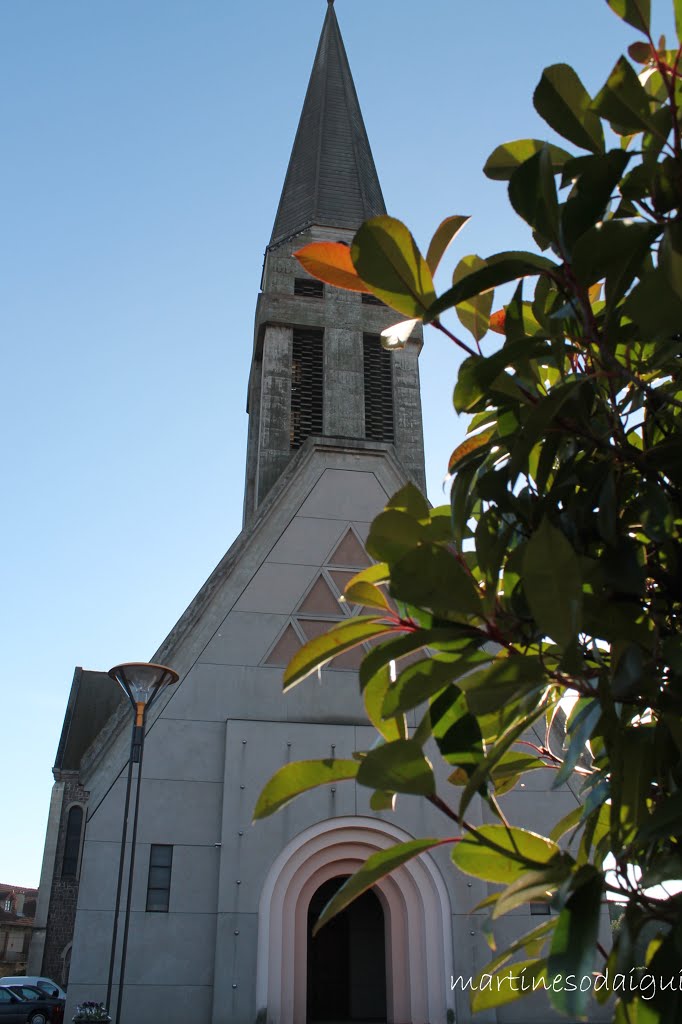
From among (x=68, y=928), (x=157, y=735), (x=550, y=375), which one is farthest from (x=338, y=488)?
(x=68, y=928)

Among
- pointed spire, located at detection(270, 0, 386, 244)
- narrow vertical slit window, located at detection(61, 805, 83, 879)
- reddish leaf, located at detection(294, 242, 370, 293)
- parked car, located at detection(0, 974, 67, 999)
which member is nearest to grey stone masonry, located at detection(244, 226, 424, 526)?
pointed spire, located at detection(270, 0, 386, 244)

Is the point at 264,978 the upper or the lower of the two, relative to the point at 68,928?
lower

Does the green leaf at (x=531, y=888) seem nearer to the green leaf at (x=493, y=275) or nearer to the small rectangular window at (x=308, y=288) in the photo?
the green leaf at (x=493, y=275)

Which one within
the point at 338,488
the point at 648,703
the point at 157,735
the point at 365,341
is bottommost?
the point at 648,703

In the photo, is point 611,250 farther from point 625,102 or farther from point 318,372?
point 318,372

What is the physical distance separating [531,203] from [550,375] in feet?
2.52

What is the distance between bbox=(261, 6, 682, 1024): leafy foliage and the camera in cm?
152

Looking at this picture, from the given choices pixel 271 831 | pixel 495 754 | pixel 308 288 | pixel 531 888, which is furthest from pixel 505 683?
pixel 308 288

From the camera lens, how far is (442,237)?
76.0 inches

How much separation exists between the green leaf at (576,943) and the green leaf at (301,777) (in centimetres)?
47

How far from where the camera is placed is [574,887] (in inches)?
55.7

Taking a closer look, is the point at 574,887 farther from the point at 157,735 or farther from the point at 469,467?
the point at 157,735

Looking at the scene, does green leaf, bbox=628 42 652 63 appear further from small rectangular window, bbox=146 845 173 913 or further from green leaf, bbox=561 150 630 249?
small rectangular window, bbox=146 845 173 913

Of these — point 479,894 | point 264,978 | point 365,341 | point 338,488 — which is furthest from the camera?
point 365,341
